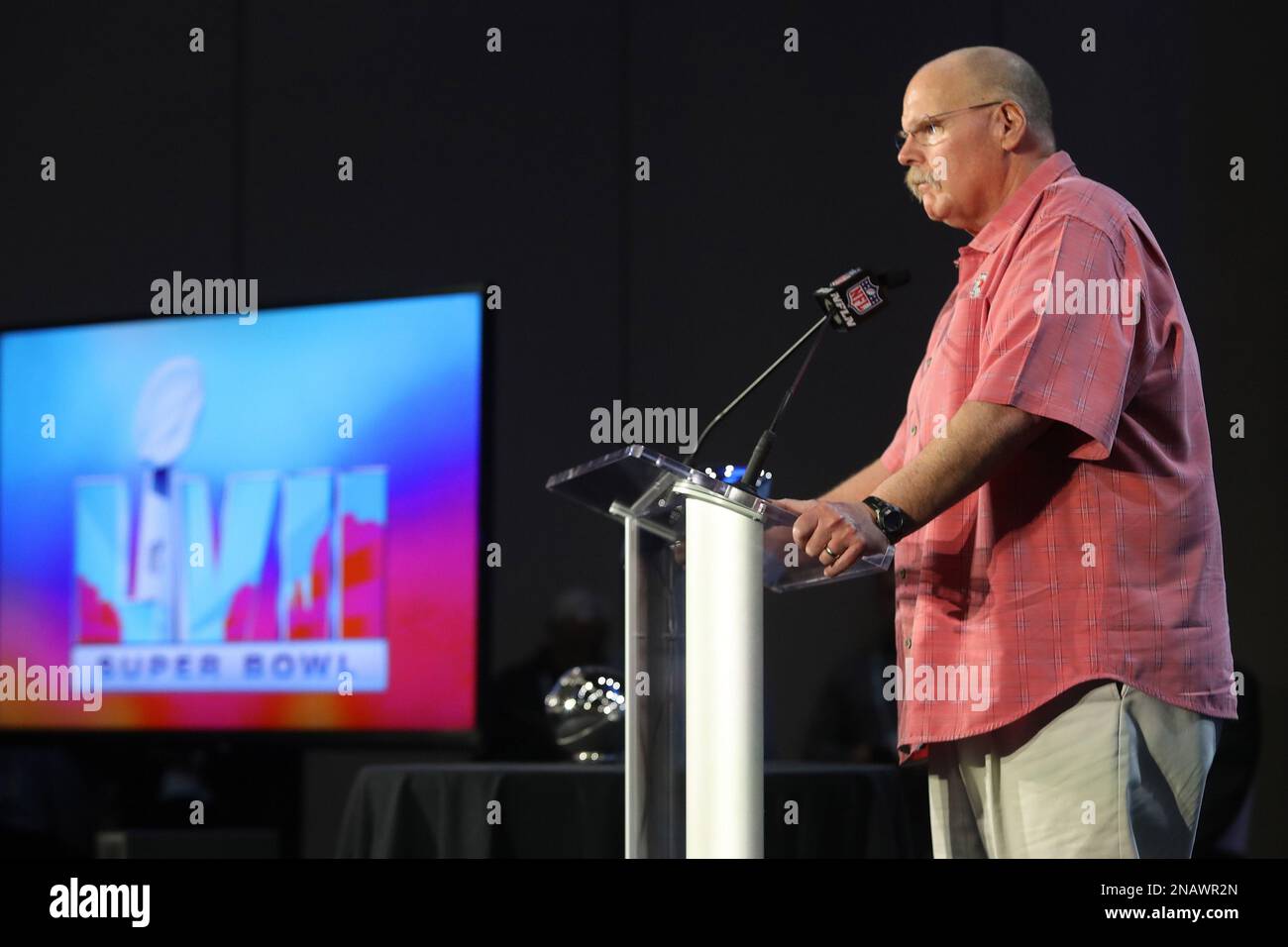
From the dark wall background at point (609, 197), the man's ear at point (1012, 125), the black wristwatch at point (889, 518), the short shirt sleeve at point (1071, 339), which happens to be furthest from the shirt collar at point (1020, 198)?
the dark wall background at point (609, 197)

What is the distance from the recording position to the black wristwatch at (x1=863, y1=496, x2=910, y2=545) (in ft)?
5.38

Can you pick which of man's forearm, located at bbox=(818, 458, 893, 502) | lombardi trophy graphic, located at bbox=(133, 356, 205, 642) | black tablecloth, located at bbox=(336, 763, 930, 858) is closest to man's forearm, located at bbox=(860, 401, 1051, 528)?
man's forearm, located at bbox=(818, 458, 893, 502)

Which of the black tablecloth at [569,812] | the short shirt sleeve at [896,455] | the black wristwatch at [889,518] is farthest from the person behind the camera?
the black tablecloth at [569,812]

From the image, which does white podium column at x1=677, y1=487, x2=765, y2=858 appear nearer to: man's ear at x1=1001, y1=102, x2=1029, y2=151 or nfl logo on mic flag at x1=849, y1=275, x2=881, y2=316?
nfl logo on mic flag at x1=849, y1=275, x2=881, y2=316

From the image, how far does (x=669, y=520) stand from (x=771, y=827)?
0.83 meters

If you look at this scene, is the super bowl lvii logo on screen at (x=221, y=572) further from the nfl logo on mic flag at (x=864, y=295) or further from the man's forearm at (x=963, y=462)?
the man's forearm at (x=963, y=462)

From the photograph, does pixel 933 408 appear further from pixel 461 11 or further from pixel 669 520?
pixel 461 11

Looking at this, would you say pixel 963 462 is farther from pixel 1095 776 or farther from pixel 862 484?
pixel 862 484

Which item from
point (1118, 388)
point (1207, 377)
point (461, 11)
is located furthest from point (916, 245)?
point (1118, 388)

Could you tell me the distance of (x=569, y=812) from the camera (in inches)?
96.8

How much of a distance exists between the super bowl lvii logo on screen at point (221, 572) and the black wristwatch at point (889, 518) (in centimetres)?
193

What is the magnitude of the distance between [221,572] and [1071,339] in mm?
2359

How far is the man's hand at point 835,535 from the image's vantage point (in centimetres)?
159

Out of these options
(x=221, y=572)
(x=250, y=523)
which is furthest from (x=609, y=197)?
(x=221, y=572)
